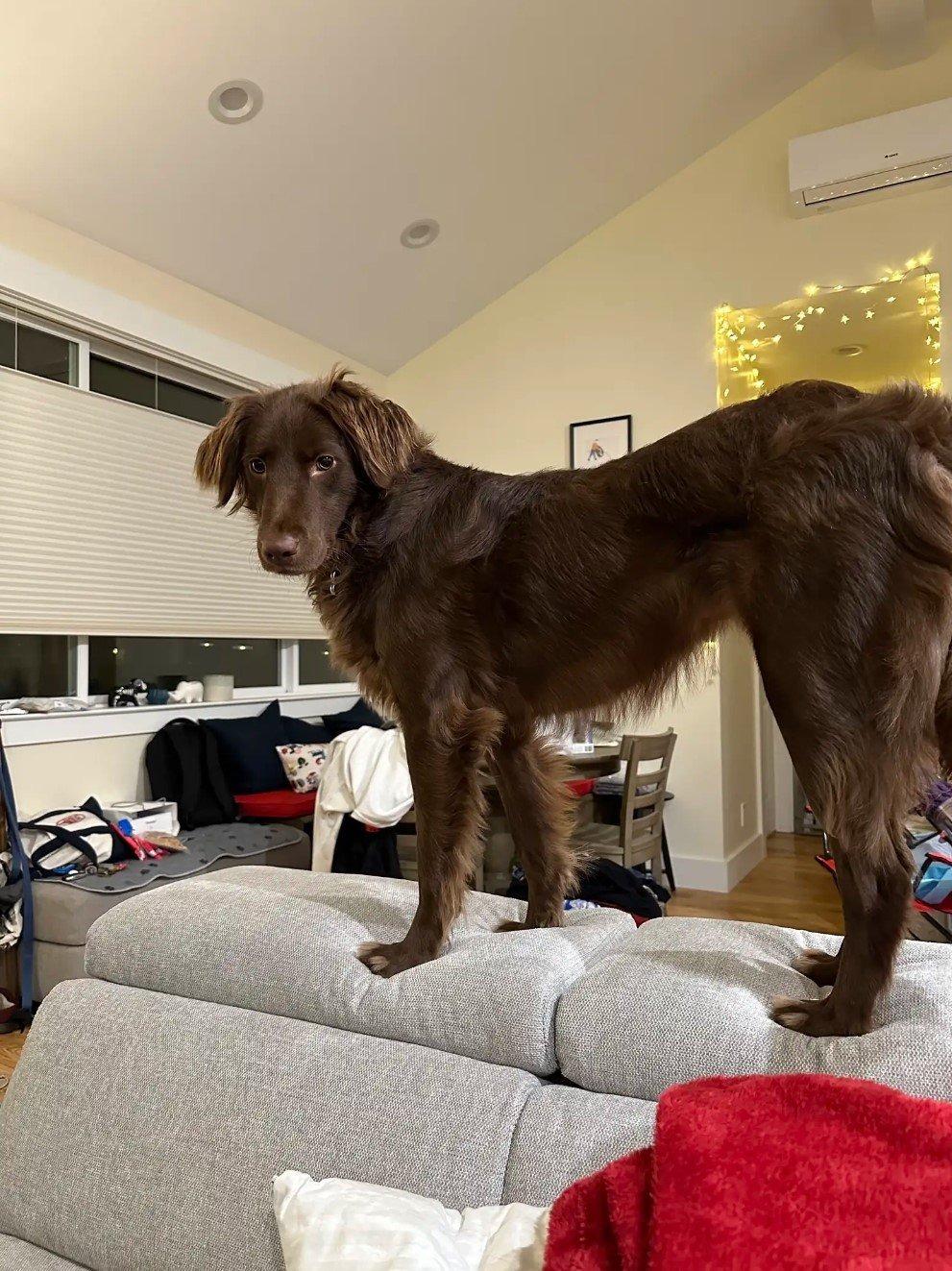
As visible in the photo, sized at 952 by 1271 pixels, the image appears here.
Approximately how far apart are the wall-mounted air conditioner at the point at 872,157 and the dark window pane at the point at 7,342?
390 cm

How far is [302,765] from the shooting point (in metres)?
4.46

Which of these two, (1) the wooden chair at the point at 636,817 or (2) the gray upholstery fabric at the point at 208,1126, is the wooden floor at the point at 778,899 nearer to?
(1) the wooden chair at the point at 636,817

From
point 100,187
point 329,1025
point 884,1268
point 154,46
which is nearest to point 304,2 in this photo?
point 154,46

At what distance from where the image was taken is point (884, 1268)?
52cm

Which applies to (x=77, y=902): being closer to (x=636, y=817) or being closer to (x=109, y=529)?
(x=109, y=529)

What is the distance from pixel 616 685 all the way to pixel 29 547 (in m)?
3.32

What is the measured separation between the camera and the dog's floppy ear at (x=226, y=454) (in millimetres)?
1232

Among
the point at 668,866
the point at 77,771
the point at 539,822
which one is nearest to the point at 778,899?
the point at 668,866

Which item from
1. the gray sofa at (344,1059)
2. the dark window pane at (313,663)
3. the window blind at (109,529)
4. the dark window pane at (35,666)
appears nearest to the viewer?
the gray sofa at (344,1059)

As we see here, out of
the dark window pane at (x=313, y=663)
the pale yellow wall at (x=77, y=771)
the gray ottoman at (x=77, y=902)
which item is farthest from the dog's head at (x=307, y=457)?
the dark window pane at (x=313, y=663)

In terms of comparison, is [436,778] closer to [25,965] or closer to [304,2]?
[25,965]

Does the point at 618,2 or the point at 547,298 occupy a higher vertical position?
the point at 618,2

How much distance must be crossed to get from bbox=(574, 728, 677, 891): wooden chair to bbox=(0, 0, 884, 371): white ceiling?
9.76 ft

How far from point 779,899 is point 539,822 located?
3670 millimetres
